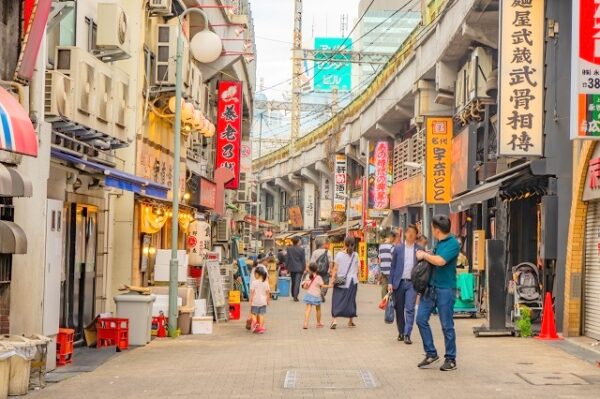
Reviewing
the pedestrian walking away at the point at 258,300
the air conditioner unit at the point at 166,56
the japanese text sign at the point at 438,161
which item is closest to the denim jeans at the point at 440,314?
the pedestrian walking away at the point at 258,300

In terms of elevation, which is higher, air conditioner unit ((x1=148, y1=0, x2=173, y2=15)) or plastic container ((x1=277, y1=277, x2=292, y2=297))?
air conditioner unit ((x1=148, y1=0, x2=173, y2=15))

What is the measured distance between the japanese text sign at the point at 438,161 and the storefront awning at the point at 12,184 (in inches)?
817

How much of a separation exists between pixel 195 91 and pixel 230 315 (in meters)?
5.71

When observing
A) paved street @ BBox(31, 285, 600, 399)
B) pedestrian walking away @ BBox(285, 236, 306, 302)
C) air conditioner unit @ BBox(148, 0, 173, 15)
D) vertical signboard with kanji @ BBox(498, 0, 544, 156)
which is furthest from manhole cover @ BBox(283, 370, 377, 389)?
pedestrian walking away @ BBox(285, 236, 306, 302)

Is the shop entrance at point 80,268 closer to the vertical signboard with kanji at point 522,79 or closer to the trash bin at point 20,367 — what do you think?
the trash bin at point 20,367

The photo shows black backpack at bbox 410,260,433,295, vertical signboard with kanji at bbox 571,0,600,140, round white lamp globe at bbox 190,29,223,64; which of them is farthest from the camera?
round white lamp globe at bbox 190,29,223,64

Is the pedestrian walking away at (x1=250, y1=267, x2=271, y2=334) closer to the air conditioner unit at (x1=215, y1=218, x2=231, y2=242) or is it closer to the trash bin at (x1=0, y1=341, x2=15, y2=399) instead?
the trash bin at (x1=0, y1=341, x2=15, y2=399)

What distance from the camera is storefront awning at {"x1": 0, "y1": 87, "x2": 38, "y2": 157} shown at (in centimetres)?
963

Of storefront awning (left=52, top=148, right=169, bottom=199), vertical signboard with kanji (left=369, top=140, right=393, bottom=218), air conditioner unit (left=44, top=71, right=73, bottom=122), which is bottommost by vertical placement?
storefront awning (left=52, top=148, right=169, bottom=199)

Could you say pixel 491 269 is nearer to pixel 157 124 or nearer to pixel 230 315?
pixel 230 315

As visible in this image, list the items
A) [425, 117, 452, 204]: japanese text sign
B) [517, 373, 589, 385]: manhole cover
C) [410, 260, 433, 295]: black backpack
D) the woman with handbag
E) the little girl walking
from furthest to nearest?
1. [425, 117, 452, 204]: japanese text sign
2. the little girl walking
3. the woman with handbag
4. [410, 260, 433, 295]: black backpack
5. [517, 373, 589, 385]: manhole cover

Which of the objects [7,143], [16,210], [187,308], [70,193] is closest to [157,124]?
[187,308]

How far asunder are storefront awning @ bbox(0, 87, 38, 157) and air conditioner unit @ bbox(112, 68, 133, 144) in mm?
6702

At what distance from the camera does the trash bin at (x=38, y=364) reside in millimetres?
10711
